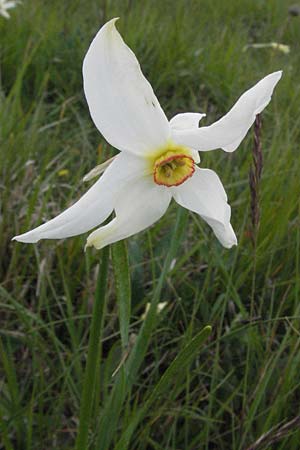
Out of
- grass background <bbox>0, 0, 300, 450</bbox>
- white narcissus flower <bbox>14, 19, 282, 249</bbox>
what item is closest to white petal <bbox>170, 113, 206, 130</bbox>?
white narcissus flower <bbox>14, 19, 282, 249</bbox>

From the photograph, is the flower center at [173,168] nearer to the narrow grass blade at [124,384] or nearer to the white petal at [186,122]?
the white petal at [186,122]

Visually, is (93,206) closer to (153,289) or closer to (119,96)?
(119,96)

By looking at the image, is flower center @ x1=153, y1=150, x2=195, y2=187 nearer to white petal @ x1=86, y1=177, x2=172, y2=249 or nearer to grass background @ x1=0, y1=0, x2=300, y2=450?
white petal @ x1=86, y1=177, x2=172, y2=249

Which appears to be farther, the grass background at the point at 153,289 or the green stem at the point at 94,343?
the grass background at the point at 153,289

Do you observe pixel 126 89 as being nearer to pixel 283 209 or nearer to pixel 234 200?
pixel 283 209

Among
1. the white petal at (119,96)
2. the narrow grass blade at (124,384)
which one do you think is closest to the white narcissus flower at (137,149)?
the white petal at (119,96)
